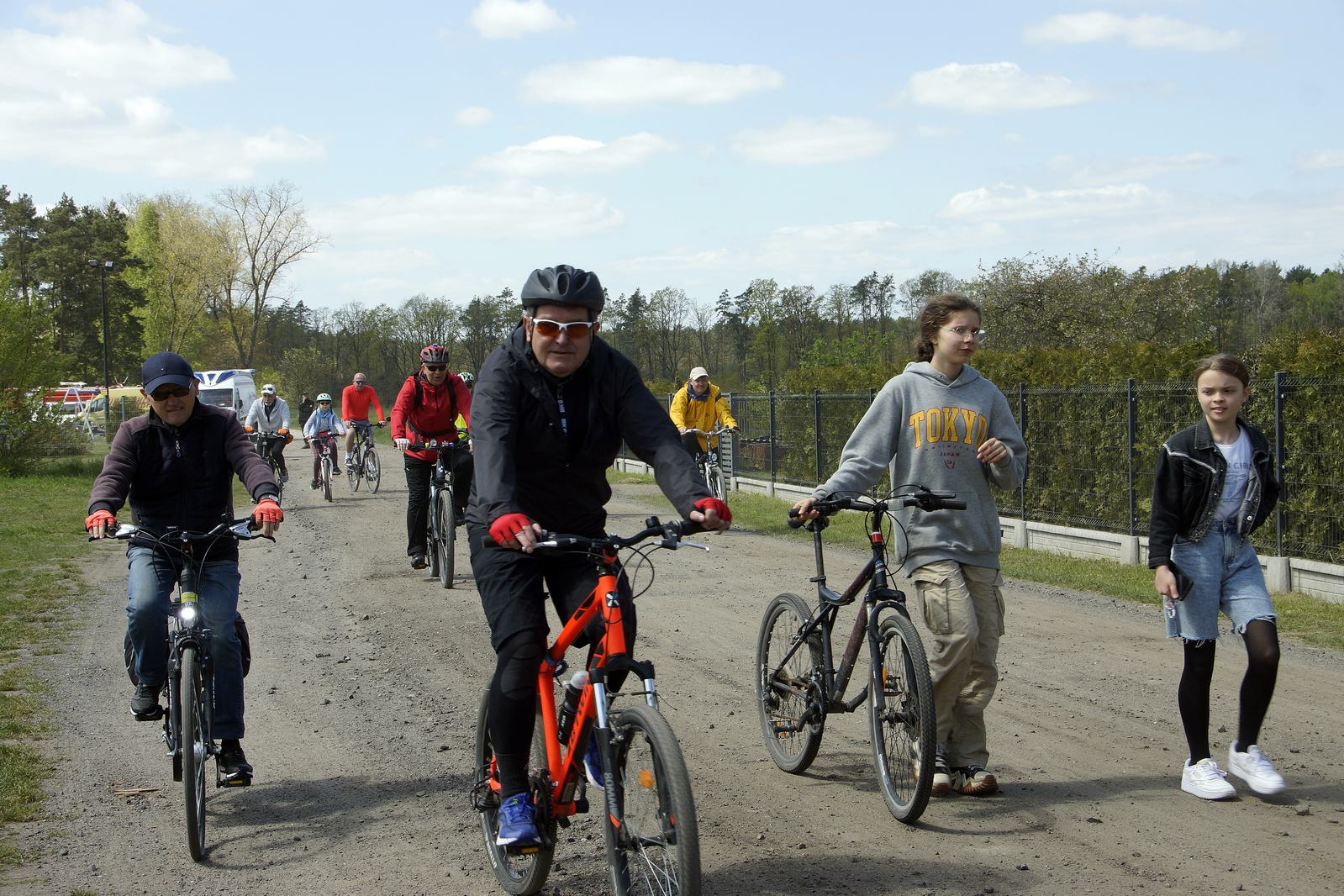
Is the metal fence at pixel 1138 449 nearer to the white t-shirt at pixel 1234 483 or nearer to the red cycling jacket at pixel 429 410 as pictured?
the white t-shirt at pixel 1234 483

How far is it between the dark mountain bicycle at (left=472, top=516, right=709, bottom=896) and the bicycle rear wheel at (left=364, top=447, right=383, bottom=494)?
20094 mm

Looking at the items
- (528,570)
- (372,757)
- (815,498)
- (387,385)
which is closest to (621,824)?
(528,570)

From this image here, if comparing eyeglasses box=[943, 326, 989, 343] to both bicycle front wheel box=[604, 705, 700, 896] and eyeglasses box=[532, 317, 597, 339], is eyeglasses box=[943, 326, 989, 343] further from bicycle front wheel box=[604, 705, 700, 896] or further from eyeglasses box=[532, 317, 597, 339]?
bicycle front wheel box=[604, 705, 700, 896]

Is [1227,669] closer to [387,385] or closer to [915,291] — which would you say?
[915,291]

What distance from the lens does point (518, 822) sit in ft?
12.8

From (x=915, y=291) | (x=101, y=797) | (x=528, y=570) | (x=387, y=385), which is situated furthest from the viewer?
(x=387, y=385)

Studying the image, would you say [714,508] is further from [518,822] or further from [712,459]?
[712,459]

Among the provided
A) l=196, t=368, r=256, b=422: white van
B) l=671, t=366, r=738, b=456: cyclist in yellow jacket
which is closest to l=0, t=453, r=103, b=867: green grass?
l=671, t=366, r=738, b=456: cyclist in yellow jacket

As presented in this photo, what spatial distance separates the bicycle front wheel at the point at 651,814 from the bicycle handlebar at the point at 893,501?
1.50 m

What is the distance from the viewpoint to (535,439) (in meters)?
4.11

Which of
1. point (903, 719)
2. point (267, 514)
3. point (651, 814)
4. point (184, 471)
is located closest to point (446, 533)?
point (184, 471)

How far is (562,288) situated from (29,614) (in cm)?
844

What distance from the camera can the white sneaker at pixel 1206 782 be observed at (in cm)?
511

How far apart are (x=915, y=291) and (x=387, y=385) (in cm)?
3382
